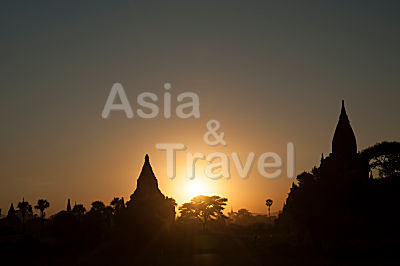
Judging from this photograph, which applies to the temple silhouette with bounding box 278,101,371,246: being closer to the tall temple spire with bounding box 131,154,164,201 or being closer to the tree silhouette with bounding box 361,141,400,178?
the tree silhouette with bounding box 361,141,400,178

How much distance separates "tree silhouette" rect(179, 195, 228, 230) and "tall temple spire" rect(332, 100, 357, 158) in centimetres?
3282

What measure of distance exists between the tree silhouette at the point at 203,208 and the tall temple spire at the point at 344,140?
32817mm

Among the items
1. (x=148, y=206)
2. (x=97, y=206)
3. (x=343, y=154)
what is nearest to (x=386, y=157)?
(x=343, y=154)

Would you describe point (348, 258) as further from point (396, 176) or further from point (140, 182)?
point (140, 182)

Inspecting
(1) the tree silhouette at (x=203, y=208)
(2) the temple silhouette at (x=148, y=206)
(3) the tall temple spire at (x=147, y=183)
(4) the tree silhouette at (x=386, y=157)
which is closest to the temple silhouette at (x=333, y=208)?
(4) the tree silhouette at (x=386, y=157)

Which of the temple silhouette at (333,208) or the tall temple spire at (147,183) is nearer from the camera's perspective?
the temple silhouette at (333,208)

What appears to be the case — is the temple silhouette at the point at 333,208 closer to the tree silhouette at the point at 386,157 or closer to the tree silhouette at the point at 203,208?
the tree silhouette at the point at 386,157

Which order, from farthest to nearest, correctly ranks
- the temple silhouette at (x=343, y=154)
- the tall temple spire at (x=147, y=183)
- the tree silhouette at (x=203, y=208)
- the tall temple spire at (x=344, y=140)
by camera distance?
the tree silhouette at (x=203, y=208) → the tall temple spire at (x=147, y=183) → the tall temple spire at (x=344, y=140) → the temple silhouette at (x=343, y=154)

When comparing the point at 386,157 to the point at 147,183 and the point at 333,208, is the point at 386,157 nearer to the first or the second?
the point at 333,208

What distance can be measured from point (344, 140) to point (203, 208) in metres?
34.6

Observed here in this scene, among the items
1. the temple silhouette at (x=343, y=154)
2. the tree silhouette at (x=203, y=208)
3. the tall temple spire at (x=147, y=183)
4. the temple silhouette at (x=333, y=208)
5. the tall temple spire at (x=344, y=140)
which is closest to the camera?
the temple silhouette at (x=333, y=208)

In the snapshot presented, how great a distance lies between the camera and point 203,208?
88812mm

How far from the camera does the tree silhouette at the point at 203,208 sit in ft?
288

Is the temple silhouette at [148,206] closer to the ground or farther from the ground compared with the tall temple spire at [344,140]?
closer to the ground
